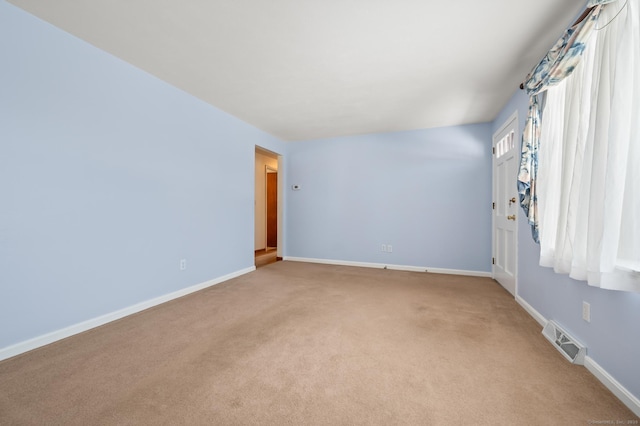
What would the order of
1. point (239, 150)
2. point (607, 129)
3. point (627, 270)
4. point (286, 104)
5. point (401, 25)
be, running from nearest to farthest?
point (627, 270)
point (607, 129)
point (401, 25)
point (286, 104)
point (239, 150)

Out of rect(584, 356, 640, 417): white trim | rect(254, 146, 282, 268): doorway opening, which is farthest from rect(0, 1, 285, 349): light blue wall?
rect(584, 356, 640, 417): white trim

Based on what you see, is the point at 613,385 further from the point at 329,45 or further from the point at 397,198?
the point at 397,198

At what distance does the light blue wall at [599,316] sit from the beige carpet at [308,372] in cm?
17

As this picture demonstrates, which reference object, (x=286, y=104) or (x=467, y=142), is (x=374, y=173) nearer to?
(x=467, y=142)

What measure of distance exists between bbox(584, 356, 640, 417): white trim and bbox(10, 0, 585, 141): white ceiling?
2397 millimetres

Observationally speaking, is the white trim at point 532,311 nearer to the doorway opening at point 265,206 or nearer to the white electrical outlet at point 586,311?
the white electrical outlet at point 586,311

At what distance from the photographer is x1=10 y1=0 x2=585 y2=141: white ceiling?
185cm

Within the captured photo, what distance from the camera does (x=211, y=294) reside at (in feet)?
10.6

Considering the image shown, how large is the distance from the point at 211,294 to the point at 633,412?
352 cm

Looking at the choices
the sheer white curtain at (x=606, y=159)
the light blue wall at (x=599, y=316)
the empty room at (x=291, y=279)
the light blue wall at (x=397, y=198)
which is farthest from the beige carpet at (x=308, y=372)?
the light blue wall at (x=397, y=198)

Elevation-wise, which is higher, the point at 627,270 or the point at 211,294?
the point at 627,270

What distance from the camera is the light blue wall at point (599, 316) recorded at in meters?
1.36

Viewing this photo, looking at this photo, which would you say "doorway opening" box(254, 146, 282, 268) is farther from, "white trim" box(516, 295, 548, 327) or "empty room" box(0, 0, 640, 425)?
"white trim" box(516, 295, 548, 327)

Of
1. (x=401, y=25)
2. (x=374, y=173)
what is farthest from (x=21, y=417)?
(x=374, y=173)
